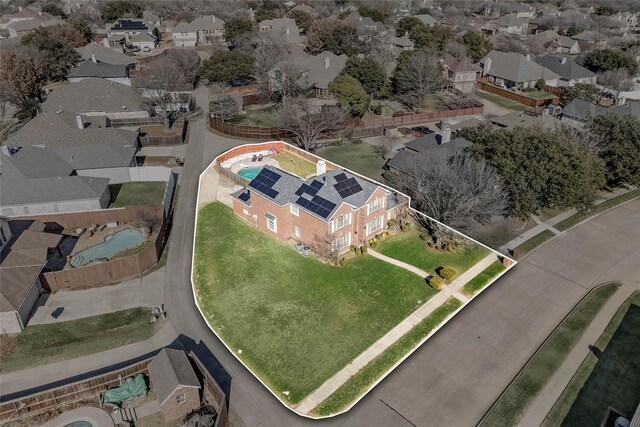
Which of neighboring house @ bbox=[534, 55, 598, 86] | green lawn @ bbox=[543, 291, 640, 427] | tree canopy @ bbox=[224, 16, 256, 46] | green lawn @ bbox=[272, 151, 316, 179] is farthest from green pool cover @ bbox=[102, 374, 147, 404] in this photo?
tree canopy @ bbox=[224, 16, 256, 46]

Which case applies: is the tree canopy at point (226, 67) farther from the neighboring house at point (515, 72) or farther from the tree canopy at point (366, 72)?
the neighboring house at point (515, 72)

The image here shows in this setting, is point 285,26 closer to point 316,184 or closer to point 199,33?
point 199,33

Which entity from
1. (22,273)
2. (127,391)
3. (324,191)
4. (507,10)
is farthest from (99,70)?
(507,10)

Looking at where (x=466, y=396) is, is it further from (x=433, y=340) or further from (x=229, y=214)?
(x=229, y=214)

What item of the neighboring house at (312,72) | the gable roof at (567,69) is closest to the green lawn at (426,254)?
the neighboring house at (312,72)

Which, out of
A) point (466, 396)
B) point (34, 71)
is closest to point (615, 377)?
point (466, 396)

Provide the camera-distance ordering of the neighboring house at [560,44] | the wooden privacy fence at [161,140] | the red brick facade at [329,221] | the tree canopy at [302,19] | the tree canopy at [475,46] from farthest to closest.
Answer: the tree canopy at [302,19], the neighboring house at [560,44], the tree canopy at [475,46], the wooden privacy fence at [161,140], the red brick facade at [329,221]
